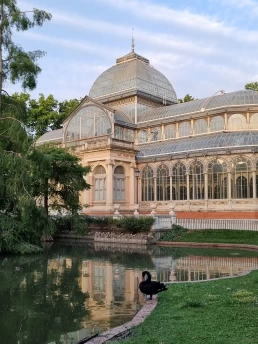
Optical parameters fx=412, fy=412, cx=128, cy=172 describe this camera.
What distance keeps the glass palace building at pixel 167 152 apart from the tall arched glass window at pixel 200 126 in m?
0.09

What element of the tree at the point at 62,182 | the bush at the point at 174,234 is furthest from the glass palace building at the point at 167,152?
→ the tree at the point at 62,182

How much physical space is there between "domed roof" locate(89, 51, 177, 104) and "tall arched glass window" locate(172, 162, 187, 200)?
1205 centimetres

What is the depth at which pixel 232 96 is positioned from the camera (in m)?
Result: 37.3

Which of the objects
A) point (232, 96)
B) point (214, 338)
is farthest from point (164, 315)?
point (232, 96)

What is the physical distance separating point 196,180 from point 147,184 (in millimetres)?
5402

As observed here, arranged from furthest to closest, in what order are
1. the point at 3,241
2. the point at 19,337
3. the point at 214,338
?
the point at 3,241 → the point at 19,337 → the point at 214,338

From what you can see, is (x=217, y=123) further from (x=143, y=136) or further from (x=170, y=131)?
(x=143, y=136)

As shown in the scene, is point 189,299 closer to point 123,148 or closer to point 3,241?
point 3,241

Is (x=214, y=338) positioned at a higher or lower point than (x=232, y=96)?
lower

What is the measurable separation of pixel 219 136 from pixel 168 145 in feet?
16.9

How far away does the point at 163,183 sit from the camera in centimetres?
3666

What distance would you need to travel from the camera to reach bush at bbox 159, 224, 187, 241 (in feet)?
90.7

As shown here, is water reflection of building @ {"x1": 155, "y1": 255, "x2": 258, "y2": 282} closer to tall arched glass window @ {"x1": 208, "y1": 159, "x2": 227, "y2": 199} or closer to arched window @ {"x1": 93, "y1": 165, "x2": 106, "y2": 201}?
tall arched glass window @ {"x1": 208, "y1": 159, "x2": 227, "y2": 199}

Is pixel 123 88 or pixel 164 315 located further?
pixel 123 88
